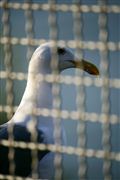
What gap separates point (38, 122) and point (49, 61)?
10.0 inches

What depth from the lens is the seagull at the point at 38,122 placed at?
1620mm

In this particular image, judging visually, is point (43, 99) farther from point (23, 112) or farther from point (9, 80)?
point (9, 80)

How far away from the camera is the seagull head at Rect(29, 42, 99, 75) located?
5.85 feet

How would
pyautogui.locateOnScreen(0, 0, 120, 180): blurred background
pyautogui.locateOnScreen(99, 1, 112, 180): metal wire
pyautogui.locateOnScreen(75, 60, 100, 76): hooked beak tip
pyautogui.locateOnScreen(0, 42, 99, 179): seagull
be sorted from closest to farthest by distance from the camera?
1. pyautogui.locateOnScreen(99, 1, 112, 180): metal wire
2. pyautogui.locateOnScreen(0, 42, 99, 179): seagull
3. pyautogui.locateOnScreen(75, 60, 100, 76): hooked beak tip
4. pyautogui.locateOnScreen(0, 0, 120, 180): blurred background

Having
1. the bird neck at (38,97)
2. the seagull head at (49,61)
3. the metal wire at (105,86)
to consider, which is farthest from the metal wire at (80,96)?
the seagull head at (49,61)

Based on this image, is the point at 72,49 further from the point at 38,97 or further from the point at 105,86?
the point at 105,86

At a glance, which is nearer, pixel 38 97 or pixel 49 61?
pixel 38 97

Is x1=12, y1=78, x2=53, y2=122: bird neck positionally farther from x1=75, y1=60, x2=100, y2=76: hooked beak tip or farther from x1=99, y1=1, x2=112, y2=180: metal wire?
x1=99, y1=1, x2=112, y2=180: metal wire

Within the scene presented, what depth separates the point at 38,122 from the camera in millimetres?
1672

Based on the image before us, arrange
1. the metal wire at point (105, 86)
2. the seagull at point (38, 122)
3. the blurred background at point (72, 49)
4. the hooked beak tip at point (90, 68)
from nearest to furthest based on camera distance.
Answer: the metal wire at point (105, 86) < the seagull at point (38, 122) < the hooked beak tip at point (90, 68) < the blurred background at point (72, 49)

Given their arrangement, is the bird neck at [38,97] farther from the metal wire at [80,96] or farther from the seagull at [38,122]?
the metal wire at [80,96]

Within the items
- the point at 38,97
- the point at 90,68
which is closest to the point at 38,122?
the point at 38,97

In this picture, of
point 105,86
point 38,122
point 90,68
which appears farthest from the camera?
point 90,68

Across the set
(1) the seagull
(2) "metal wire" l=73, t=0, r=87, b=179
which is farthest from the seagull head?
(2) "metal wire" l=73, t=0, r=87, b=179
